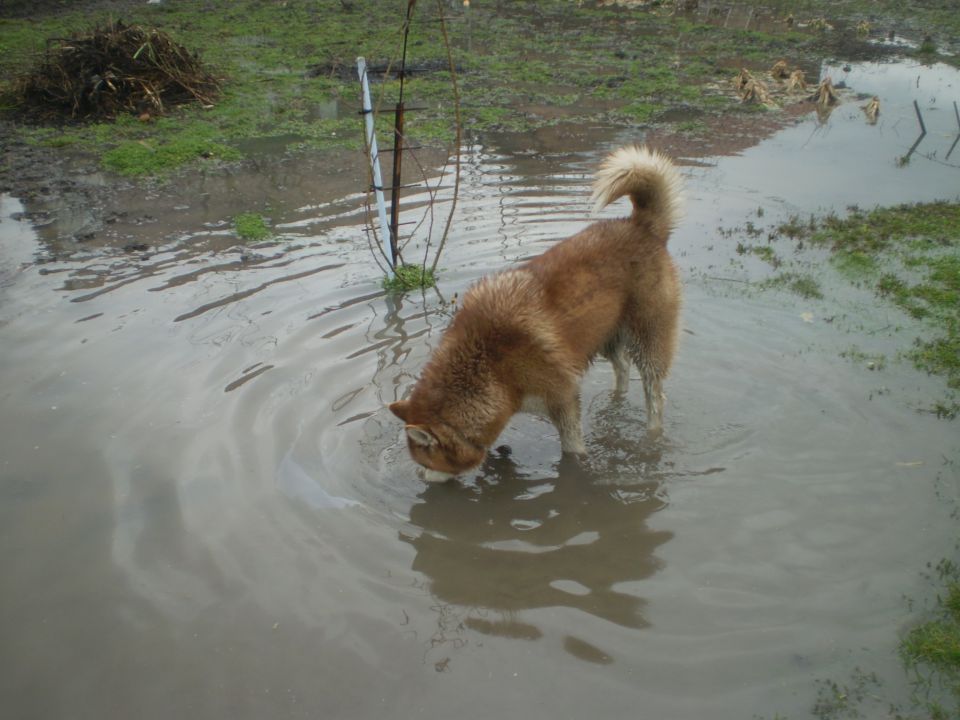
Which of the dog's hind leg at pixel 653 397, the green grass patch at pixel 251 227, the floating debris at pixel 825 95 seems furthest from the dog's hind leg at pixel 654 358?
the floating debris at pixel 825 95

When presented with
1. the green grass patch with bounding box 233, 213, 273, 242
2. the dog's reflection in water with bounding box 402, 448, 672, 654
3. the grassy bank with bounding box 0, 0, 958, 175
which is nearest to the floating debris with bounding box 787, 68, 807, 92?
the grassy bank with bounding box 0, 0, 958, 175

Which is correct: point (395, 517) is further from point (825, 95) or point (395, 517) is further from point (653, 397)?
point (825, 95)

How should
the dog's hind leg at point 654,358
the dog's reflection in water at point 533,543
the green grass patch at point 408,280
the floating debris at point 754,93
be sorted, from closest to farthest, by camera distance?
the dog's reflection in water at point 533,543 < the dog's hind leg at point 654,358 < the green grass patch at point 408,280 < the floating debris at point 754,93

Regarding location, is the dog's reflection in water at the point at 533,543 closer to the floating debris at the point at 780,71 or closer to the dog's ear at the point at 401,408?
the dog's ear at the point at 401,408

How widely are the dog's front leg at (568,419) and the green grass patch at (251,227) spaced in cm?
476

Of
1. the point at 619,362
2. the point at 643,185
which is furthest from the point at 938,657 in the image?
the point at 643,185

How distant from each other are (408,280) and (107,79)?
313 inches

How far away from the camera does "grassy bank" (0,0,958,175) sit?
36.1ft

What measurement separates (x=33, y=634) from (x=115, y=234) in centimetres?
556

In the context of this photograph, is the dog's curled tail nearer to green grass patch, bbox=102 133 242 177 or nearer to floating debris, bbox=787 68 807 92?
green grass patch, bbox=102 133 242 177

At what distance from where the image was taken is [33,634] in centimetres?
355

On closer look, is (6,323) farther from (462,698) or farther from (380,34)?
(380,34)

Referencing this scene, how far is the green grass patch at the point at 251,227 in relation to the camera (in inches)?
313

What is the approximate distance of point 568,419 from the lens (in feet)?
15.5
